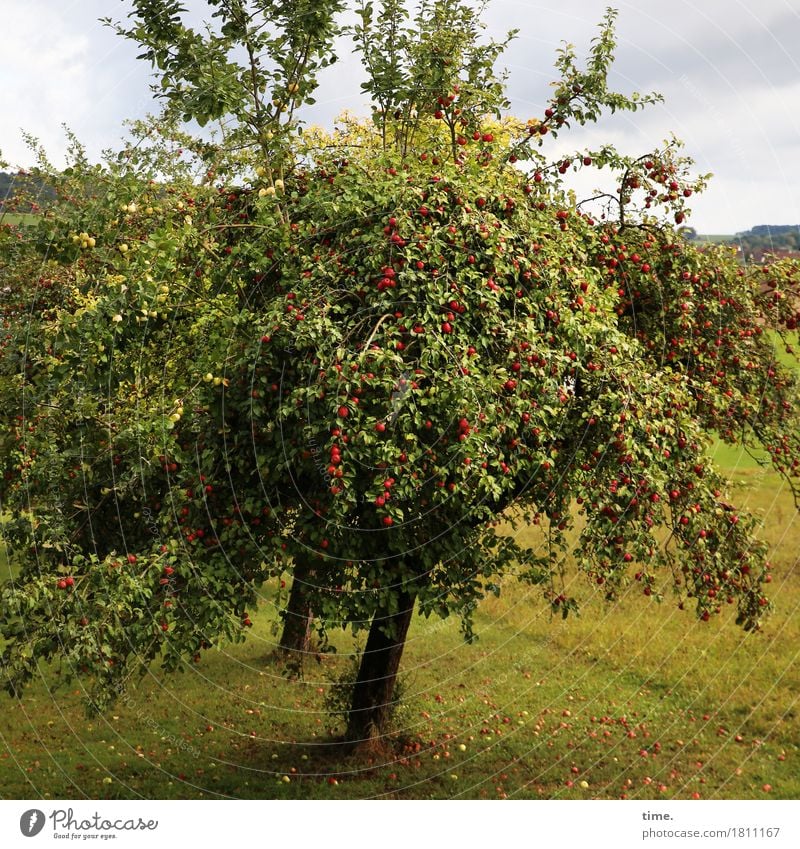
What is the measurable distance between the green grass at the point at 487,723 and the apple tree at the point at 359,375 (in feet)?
7.71

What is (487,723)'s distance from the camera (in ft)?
46.9

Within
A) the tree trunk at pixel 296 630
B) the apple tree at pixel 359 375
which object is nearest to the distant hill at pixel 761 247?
the apple tree at pixel 359 375

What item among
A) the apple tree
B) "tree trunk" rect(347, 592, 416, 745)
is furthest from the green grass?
the apple tree

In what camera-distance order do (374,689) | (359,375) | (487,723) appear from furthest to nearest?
(487,723) < (374,689) < (359,375)

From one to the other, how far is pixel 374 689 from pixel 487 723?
269cm

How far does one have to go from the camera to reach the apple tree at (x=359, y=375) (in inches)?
330

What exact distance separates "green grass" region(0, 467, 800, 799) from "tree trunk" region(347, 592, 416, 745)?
0.37 meters

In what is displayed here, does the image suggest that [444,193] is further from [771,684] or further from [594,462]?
[771,684]

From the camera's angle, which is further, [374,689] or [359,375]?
[374,689]

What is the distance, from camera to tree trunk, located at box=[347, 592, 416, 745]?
1226cm

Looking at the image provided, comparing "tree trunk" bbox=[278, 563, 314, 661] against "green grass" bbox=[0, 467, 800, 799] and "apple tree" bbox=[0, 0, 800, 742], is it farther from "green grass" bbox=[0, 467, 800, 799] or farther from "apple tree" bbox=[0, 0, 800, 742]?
"apple tree" bbox=[0, 0, 800, 742]
